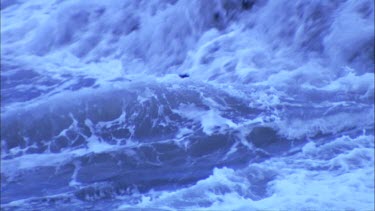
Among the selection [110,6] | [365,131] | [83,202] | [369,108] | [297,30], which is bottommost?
[83,202]

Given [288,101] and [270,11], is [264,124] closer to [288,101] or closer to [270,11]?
[288,101]

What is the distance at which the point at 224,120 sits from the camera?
17.5ft

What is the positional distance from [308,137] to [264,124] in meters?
0.47

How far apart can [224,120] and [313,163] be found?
1.14 m

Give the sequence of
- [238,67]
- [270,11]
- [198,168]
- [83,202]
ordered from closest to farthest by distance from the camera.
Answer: [83,202] → [198,168] → [238,67] → [270,11]

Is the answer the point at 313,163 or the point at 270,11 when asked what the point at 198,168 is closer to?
the point at 313,163

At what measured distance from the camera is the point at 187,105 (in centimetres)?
555

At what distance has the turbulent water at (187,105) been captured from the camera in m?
4.35

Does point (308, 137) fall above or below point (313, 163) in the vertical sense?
above

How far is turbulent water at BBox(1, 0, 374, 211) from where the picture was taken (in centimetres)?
435

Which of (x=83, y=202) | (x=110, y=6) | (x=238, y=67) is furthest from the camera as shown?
(x=110, y=6)

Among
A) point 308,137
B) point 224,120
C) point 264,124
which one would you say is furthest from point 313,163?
point 224,120

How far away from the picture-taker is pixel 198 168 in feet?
15.4

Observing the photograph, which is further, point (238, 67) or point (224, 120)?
point (238, 67)
